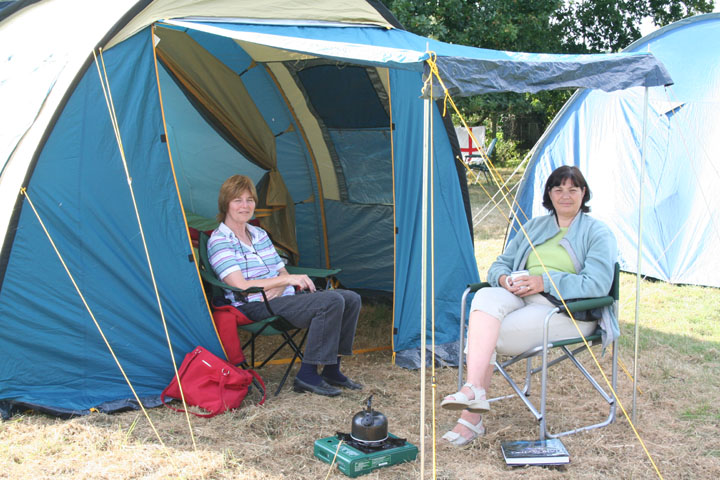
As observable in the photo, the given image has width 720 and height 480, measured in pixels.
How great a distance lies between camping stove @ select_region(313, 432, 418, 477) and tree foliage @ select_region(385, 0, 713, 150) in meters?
7.05

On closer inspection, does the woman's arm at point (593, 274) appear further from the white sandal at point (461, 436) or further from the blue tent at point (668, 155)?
the blue tent at point (668, 155)

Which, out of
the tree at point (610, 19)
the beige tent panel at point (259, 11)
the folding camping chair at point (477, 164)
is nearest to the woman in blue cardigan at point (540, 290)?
the beige tent panel at point (259, 11)

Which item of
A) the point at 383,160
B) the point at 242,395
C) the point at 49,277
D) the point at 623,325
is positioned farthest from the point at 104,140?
the point at 623,325

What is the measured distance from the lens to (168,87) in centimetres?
438

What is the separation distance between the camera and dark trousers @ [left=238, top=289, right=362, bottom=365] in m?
3.23

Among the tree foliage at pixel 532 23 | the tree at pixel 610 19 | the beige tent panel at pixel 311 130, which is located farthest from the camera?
the tree at pixel 610 19

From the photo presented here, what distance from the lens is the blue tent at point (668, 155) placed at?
17.3 ft

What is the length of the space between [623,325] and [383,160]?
175 centimetres

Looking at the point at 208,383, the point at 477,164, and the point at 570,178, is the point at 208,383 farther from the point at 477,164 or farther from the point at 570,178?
the point at 477,164

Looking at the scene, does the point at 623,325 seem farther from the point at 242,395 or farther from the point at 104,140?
the point at 104,140

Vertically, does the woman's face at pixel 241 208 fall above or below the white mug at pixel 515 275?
above

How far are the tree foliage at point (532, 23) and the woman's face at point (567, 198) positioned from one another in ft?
20.5

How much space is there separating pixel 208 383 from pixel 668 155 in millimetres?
3844

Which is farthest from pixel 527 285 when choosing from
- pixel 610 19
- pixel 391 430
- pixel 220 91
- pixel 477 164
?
pixel 610 19
